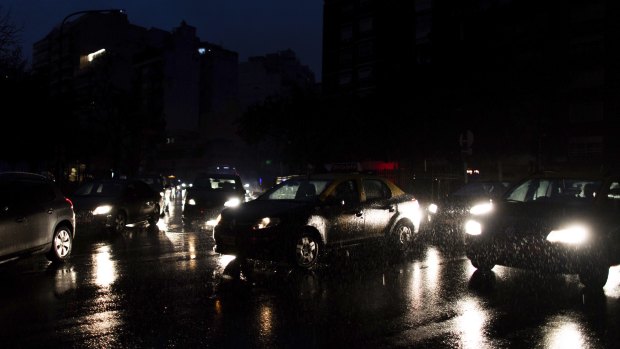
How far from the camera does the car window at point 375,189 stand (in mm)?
10811

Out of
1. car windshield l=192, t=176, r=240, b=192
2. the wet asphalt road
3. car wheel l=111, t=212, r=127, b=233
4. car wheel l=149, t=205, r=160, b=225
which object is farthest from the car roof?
car windshield l=192, t=176, r=240, b=192

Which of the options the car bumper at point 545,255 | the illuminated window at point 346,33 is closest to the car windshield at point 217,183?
the car bumper at point 545,255

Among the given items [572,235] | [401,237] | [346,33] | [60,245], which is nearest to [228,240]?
[60,245]

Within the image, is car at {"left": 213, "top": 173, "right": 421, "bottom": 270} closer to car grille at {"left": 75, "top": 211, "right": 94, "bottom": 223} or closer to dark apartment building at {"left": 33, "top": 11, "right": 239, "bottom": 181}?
car grille at {"left": 75, "top": 211, "right": 94, "bottom": 223}

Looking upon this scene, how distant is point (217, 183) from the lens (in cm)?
2094

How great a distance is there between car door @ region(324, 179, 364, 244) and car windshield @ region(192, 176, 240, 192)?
34.7ft

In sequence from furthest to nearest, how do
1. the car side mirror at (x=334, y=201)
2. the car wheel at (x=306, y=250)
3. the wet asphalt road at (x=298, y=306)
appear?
the car side mirror at (x=334, y=201) < the car wheel at (x=306, y=250) < the wet asphalt road at (x=298, y=306)

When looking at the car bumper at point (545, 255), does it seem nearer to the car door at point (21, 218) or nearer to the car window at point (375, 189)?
the car window at point (375, 189)

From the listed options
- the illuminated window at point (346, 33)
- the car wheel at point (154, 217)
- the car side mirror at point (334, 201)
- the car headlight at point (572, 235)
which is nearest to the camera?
the car headlight at point (572, 235)

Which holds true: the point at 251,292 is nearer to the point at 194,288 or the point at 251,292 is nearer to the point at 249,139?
the point at 194,288

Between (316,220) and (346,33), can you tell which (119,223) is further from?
(346,33)

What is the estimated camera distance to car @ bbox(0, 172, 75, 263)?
8.66 m

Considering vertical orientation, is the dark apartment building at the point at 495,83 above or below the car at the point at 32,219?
above

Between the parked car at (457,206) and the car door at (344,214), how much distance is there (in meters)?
5.14
